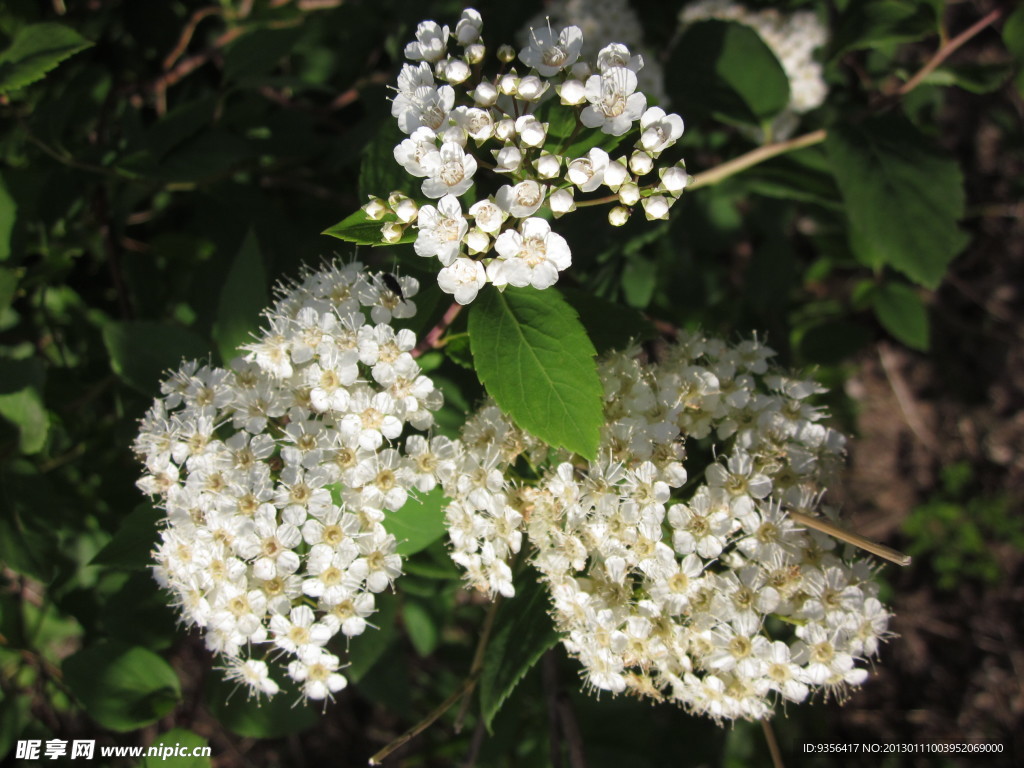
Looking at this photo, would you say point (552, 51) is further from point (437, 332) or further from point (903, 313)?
point (903, 313)

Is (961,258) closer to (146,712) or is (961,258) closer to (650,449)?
(650,449)

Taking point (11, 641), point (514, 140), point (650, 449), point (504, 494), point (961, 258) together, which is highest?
point (514, 140)

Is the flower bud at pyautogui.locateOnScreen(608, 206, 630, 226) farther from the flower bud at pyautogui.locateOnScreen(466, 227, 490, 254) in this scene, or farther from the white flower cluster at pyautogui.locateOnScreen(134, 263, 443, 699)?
the white flower cluster at pyautogui.locateOnScreen(134, 263, 443, 699)

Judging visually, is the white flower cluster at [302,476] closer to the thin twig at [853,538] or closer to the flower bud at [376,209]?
the flower bud at [376,209]

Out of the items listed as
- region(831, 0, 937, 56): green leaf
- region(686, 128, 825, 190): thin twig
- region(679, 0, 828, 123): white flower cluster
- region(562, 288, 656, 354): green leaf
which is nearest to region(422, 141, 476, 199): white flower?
region(562, 288, 656, 354): green leaf

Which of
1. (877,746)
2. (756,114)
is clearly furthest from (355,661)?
(877,746)

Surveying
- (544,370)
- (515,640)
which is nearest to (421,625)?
(515,640)
